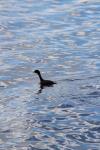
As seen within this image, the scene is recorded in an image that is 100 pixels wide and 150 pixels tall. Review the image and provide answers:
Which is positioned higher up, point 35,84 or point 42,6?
point 42,6

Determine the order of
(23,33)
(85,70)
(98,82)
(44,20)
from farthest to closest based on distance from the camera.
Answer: (44,20) → (23,33) → (85,70) → (98,82)

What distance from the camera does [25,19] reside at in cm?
3962

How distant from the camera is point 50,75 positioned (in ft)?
91.8

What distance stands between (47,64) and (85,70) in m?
2.09

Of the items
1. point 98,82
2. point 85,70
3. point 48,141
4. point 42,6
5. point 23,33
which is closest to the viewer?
point 48,141

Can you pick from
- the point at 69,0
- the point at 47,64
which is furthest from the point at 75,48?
the point at 69,0

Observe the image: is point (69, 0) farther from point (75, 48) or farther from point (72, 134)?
point (72, 134)

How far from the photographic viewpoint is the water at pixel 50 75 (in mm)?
20812

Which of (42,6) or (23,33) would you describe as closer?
(23,33)

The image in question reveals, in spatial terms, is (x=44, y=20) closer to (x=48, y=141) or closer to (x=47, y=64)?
(x=47, y=64)

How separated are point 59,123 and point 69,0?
24.9 m

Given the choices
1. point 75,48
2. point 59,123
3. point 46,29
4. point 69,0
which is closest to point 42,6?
point 69,0

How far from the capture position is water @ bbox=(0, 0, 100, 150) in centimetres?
2081

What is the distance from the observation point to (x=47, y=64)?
29625 millimetres
